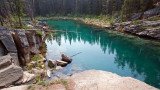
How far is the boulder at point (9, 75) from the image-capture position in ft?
29.7

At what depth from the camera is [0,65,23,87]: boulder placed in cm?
904

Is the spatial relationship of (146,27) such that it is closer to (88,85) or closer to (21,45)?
(88,85)

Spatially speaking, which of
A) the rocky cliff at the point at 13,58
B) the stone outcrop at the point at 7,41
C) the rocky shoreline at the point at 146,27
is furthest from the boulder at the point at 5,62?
the rocky shoreline at the point at 146,27

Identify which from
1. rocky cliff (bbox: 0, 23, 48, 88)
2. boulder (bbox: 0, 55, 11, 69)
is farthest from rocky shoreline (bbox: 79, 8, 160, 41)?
boulder (bbox: 0, 55, 11, 69)

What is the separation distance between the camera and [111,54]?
2305 centimetres

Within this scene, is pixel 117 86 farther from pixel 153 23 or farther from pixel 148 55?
pixel 153 23

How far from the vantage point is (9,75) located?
945 centimetres

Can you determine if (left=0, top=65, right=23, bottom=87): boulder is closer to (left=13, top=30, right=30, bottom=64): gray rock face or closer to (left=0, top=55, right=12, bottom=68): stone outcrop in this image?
(left=0, top=55, right=12, bottom=68): stone outcrop

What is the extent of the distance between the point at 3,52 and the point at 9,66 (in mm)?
3428

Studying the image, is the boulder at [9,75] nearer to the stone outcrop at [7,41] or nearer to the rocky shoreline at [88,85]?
the rocky shoreline at [88,85]

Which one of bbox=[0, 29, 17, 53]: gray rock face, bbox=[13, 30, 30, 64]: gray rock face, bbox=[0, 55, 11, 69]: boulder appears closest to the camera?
bbox=[0, 55, 11, 69]: boulder

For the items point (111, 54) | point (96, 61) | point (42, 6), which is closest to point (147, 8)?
point (111, 54)

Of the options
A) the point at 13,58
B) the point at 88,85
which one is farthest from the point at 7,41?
the point at 88,85

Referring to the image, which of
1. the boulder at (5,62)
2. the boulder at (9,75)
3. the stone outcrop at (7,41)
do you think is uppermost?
the stone outcrop at (7,41)
